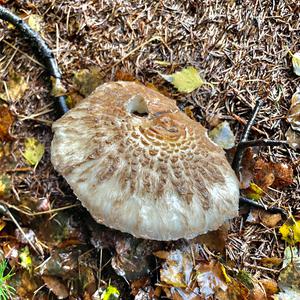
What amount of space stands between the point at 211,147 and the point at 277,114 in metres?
0.94

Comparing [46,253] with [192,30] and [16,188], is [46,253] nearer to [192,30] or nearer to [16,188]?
[16,188]

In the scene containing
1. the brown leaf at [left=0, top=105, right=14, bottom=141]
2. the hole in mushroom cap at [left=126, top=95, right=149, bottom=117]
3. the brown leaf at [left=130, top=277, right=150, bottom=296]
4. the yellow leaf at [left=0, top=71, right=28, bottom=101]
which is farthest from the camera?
the yellow leaf at [left=0, top=71, right=28, bottom=101]

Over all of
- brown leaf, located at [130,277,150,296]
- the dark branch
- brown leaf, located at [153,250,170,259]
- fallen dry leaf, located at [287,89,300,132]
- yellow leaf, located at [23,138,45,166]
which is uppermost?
the dark branch

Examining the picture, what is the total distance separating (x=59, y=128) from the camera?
10.0 ft

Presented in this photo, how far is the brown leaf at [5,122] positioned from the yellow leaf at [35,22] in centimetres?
71

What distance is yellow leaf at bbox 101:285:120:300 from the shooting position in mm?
3201

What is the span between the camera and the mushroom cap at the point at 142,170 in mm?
2830

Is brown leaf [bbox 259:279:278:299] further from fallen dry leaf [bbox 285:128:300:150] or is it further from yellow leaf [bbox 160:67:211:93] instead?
yellow leaf [bbox 160:67:211:93]

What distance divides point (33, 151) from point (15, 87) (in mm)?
541

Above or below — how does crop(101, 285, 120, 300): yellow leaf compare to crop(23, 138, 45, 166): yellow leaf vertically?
below

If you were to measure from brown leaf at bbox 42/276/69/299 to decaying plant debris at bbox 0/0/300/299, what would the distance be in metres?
0.01

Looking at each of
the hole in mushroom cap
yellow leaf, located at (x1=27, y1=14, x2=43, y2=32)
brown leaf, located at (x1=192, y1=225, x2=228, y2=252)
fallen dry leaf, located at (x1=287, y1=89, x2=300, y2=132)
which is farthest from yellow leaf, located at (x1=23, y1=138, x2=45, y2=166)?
fallen dry leaf, located at (x1=287, y1=89, x2=300, y2=132)

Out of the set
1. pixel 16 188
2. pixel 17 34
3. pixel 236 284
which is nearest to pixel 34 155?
pixel 16 188

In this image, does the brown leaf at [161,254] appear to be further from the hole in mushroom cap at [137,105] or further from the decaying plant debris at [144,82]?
the hole in mushroom cap at [137,105]
